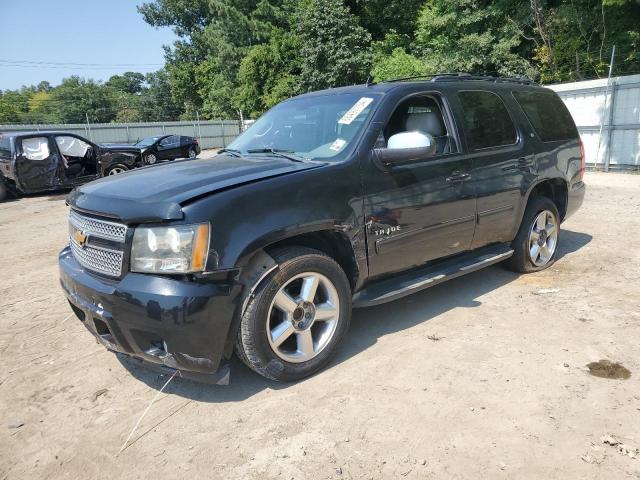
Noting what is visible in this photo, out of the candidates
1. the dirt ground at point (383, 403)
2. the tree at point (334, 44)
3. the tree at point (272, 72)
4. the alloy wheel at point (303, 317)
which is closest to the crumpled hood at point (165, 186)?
the alloy wheel at point (303, 317)

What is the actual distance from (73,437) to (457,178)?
126 inches

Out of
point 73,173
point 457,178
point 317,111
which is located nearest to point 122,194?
point 317,111

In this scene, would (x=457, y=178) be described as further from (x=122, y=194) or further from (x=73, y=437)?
(x=73, y=437)

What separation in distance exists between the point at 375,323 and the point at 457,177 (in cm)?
136

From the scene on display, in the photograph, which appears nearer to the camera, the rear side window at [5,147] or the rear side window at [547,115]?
the rear side window at [547,115]

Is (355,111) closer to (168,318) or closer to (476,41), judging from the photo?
(168,318)

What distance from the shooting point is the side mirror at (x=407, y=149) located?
3.35m

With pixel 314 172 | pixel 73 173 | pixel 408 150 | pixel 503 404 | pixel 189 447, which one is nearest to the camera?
pixel 189 447

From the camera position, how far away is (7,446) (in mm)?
2607

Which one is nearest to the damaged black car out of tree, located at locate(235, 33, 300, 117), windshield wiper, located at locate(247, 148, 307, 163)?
windshield wiper, located at locate(247, 148, 307, 163)

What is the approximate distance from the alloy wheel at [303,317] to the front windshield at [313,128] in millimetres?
903

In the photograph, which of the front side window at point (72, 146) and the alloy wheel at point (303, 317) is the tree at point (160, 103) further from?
the alloy wheel at point (303, 317)

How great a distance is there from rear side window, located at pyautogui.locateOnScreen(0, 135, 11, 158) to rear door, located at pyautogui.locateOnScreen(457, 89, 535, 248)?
1116cm

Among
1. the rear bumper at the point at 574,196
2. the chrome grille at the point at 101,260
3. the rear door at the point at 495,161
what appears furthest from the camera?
the rear bumper at the point at 574,196
